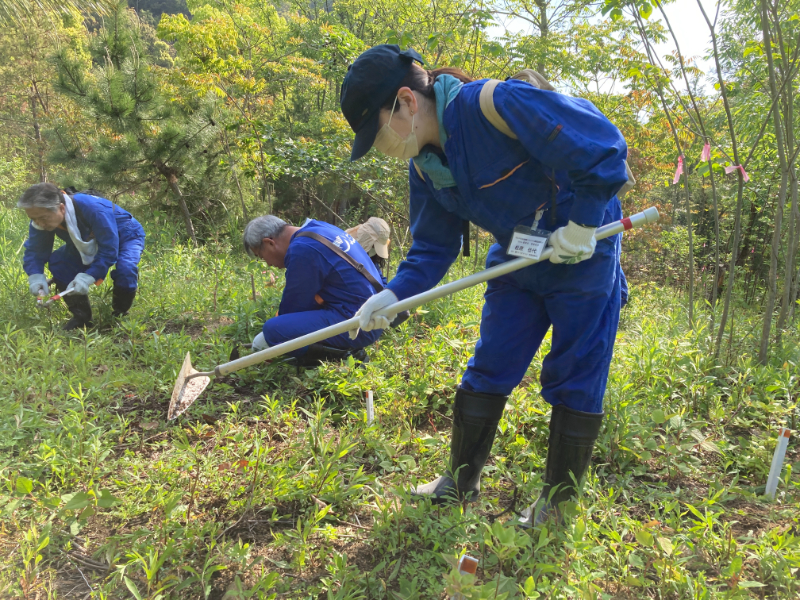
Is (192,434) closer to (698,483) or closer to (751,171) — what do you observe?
(698,483)

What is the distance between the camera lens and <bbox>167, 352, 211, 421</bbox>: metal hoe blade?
2.40 meters

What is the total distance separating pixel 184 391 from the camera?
8.17ft

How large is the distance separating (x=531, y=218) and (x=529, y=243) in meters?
0.11

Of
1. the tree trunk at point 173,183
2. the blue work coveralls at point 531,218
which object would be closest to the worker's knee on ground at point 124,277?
the tree trunk at point 173,183

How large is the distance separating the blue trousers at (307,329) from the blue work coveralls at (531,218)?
1258 millimetres

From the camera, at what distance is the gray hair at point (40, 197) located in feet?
11.4

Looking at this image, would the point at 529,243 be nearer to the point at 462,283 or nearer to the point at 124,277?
the point at 462,283

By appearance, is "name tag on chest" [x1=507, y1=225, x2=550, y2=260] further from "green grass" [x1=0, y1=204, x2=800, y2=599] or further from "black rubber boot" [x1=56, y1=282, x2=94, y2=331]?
"black rubber boot" [x1=56, y1=282, x2=94, y2=331]

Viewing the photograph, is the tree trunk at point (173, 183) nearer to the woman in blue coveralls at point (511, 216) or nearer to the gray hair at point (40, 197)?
the gray hair at point (40, 197)

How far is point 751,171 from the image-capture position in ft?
16.9

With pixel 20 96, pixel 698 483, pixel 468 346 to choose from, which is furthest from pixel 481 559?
pixel 20 96

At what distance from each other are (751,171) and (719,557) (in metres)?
4.96

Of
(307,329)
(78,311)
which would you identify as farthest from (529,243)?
(78,311)

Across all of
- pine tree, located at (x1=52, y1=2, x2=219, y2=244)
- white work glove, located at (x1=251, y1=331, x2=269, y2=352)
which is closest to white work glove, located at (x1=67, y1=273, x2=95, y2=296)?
white work glove, located at (x1=251, y1=331, x2=269, y2=352)
